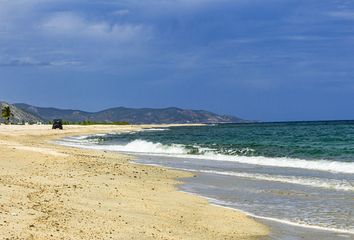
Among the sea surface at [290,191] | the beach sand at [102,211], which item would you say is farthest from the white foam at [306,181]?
the beach sand at [102,211]

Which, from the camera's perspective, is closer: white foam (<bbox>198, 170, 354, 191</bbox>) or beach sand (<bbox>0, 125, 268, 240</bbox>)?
beach sand (<bbox>0, 125, 268, 240</bbox>)

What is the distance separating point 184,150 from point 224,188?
83.8ft

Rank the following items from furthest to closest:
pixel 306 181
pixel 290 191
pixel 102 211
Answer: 1. pixel 306 181
2. pixel 290 191
3. pixel 102 211

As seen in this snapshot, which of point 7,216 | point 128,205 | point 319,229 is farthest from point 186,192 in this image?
point 7,216

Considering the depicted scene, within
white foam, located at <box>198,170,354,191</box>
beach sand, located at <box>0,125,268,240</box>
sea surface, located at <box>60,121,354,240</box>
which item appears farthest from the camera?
white foam, located at <box>198,170,354,191</box>

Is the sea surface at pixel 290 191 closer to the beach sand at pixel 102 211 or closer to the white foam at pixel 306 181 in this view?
the white foam at pixel 306 181

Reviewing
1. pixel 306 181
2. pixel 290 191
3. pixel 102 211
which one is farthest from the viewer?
pixel 306 181

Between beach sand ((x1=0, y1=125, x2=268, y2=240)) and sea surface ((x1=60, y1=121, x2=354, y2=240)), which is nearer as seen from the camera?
beach sand ((x1=0, y1=125, x2=268, y2=240))

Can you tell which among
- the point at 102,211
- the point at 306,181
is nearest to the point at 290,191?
the point at 306,181

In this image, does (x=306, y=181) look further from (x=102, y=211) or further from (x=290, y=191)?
(x=102, y=211)

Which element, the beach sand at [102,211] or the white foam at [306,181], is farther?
the white foam at [306,181]

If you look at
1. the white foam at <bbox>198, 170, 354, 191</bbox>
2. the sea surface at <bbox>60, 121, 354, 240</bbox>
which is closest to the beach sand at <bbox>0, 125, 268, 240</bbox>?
the sea surface at <bbox>60, 121, 354, 240</bbox>

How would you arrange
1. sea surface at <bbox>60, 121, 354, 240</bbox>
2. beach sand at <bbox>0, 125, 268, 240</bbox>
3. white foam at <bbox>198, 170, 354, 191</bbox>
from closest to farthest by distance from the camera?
beach sand at <bbox>0, 125, 268, 240</bbox> < sea surface at <bbox>60, 121, 354, 240</bbox> < white foam at <bbox>198, 170, 354, 191</bbox>

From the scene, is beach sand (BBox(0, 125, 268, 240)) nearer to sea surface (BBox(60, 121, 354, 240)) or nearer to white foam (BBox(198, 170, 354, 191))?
sea surface (BBox(60, 121, 354, 240))
